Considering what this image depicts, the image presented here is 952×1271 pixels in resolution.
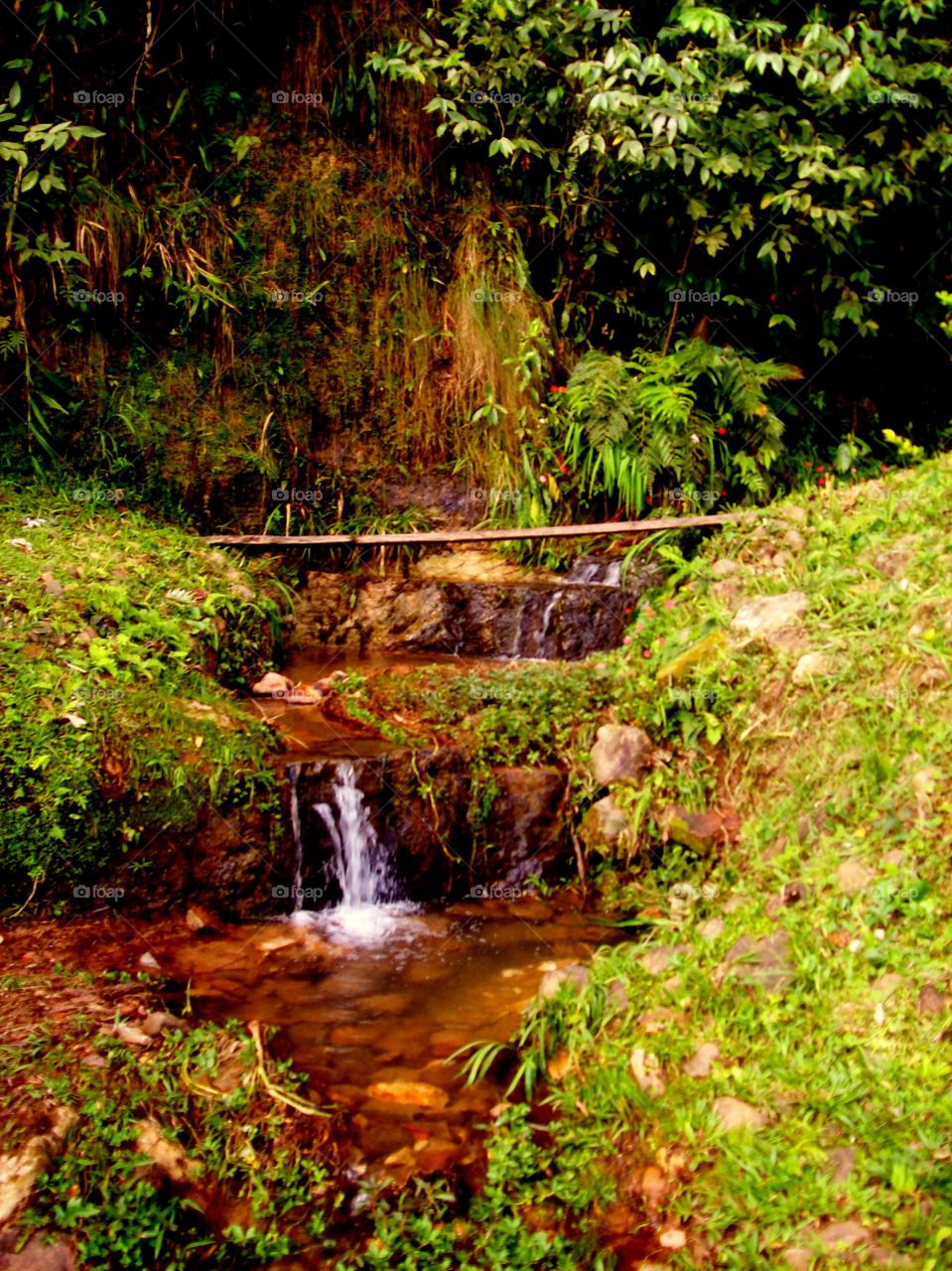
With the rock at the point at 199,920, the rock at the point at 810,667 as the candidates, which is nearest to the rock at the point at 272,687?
the rock at the point at 199,920

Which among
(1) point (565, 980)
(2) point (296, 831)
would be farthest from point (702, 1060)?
(2) point (296, 831)

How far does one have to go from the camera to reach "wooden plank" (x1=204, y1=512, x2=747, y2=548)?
6.22 m

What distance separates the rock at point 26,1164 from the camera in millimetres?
2385

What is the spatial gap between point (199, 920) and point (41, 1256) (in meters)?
1.80

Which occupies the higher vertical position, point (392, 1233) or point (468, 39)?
point (468, 39)

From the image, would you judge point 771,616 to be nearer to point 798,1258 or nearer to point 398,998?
point 398,998

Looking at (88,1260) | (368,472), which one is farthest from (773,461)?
(88,1260)

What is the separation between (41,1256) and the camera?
2.30 m

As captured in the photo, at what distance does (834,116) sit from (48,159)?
570 centimetres

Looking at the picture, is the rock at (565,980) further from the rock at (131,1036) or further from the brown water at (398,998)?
the rock at (131,1036)

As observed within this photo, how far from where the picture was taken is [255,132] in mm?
7273

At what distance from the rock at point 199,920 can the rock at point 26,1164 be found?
1.43 m

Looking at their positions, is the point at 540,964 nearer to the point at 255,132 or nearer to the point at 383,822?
the point at 383,822

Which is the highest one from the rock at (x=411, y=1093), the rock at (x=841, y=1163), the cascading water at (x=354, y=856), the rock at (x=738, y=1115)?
the rock at (x=841, y=1163)
